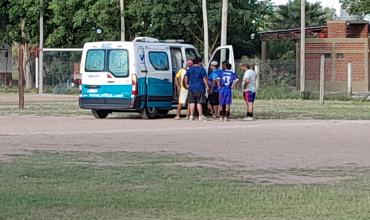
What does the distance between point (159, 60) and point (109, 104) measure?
6.46 ft

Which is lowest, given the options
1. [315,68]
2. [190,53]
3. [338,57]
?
[315,68]

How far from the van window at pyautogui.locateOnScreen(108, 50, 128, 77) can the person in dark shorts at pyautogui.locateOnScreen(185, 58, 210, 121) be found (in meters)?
1.81

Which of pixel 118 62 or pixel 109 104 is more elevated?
pixel 118 62

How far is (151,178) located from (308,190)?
2237mm

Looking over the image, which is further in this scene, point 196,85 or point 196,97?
point 196,97

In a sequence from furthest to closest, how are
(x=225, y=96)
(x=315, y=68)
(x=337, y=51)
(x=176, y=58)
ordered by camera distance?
(x=337, y=51)
(x=315, y=68)
(x=176, y=58)
(x=225, y=96)

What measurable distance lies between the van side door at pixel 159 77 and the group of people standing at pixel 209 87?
597 mm

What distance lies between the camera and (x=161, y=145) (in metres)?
16.9

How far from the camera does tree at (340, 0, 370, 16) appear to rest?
200ft

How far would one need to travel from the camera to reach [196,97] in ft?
81.8

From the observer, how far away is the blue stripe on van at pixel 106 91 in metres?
25.2

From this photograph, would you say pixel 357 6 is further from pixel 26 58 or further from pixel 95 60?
pixel 95 60

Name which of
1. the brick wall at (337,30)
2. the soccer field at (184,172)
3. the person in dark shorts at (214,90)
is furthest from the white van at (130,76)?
the brick wall at (337,30)

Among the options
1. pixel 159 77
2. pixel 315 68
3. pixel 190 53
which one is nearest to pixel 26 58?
pixel 315 68
